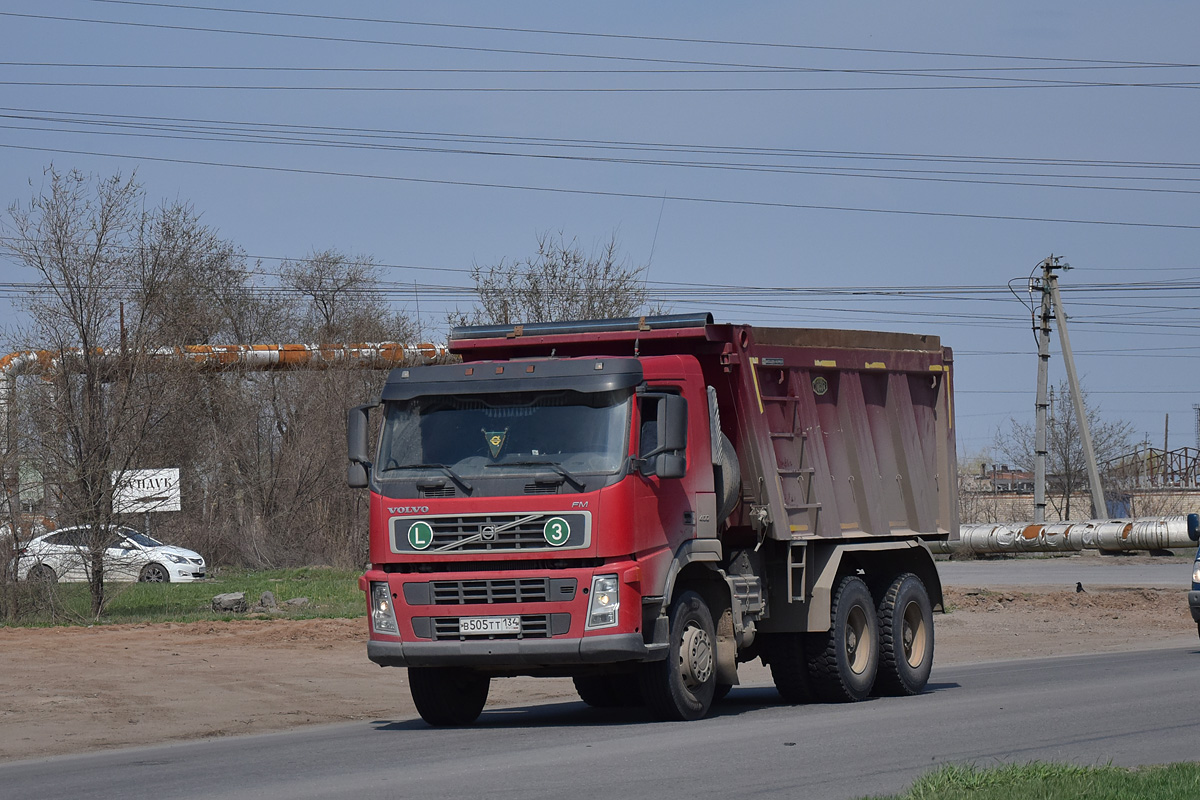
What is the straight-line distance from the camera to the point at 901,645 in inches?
564

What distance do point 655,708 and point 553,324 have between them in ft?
12.2

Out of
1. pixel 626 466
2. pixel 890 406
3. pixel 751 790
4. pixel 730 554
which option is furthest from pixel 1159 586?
pixel 751 790

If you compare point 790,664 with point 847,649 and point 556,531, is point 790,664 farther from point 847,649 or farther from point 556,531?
point 556,531

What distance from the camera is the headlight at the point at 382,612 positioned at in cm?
1139

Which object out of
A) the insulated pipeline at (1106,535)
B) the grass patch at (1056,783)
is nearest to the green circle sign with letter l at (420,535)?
the grass patch at (1056,783)

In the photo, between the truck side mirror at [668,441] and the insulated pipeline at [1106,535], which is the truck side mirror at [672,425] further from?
Answer: the insulated pipeline at [1106,535]

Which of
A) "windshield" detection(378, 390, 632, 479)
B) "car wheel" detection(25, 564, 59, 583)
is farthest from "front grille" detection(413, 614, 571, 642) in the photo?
"car wheel" detection(25, 564, 59, 583)

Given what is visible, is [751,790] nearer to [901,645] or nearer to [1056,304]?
[901,645]

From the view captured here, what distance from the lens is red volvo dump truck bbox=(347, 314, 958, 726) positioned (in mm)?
10984

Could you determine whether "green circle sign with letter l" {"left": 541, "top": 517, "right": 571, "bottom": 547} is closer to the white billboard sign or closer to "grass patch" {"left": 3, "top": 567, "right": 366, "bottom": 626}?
"grass patch" {"left": 3, "top": 567, "right": 366, "bottom": 626}

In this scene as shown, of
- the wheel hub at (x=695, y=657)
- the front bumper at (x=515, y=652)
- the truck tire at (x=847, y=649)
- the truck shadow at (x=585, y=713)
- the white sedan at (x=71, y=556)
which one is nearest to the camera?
the front bumper at (x=515, y=652)

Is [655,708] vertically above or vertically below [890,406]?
below

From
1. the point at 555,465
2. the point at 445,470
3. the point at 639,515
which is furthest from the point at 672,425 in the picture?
the point at 445,470

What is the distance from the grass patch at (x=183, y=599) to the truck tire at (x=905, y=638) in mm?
11156
